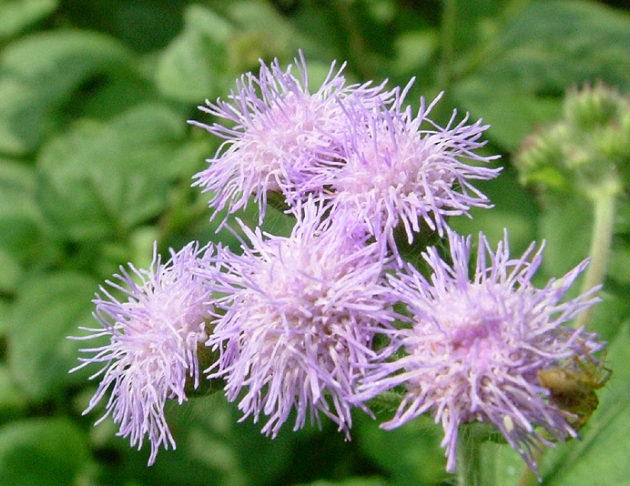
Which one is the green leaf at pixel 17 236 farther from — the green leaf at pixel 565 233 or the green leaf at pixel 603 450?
the green leaf at pixel 603 450

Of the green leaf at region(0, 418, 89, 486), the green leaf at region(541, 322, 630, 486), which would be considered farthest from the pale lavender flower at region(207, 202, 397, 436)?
the green leaf at region(0, 418, 89, 486)

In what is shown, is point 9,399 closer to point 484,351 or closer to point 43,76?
point 43,76

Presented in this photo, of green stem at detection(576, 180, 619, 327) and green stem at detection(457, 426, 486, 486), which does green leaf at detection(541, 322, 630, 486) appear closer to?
green stem at detection(576, 180, 619, 327)

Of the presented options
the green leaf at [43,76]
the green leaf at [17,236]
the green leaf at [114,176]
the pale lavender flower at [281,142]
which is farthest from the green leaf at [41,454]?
the pale lavender flower at [281,142]

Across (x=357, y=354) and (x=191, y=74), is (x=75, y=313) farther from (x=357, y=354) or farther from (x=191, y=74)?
(x=357, y=354)

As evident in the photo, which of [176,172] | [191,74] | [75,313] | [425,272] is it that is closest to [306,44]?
[191,74]

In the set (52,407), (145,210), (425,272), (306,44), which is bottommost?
(52,407)

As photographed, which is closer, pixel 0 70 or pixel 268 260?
pixel 268 260
